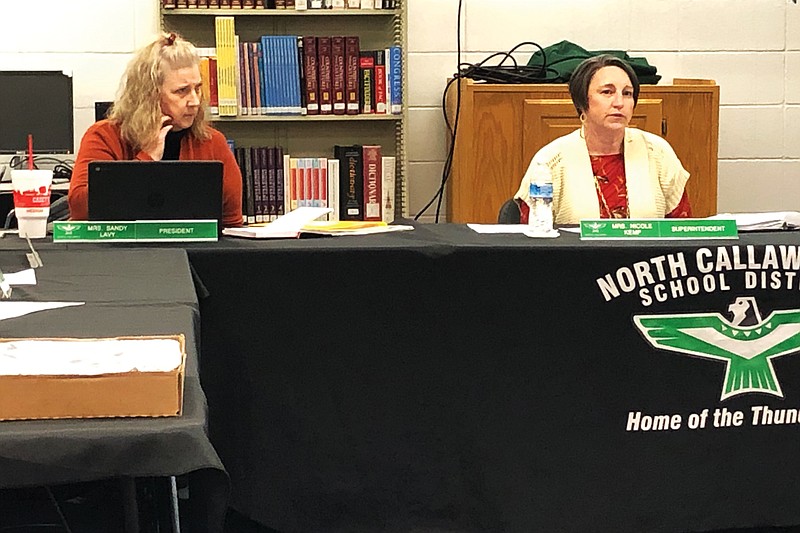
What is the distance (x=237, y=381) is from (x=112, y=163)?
1.82 ft

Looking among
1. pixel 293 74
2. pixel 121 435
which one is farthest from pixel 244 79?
pixel 121 435

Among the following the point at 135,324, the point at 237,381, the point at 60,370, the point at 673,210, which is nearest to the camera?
the point at 60,370

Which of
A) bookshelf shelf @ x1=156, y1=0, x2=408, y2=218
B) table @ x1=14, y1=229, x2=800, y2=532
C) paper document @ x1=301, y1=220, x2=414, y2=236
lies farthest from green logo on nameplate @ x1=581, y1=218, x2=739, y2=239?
bookshelf shelf @ x1=156, y1=0, x2=408, y2=218

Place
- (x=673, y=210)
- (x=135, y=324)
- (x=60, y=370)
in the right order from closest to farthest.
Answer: (x=60, y=370)
(x=135, y=324)
(x=673, y=210)

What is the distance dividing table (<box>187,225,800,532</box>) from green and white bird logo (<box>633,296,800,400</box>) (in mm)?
19

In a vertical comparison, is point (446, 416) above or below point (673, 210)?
below

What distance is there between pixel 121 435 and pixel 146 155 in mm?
2162

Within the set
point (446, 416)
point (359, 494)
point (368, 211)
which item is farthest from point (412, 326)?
point (368, 211)

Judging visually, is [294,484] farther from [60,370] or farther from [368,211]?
[368,211]

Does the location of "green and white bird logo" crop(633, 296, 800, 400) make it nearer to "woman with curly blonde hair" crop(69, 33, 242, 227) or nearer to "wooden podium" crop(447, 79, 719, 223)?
"woman with curly blonde hair" crop(69, 33, 242, 227)

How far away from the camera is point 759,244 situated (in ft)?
7.86

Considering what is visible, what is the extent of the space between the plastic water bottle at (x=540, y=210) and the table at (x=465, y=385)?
0.74 feet

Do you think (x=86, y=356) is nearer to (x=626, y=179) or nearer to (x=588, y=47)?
(x=626, y=179)

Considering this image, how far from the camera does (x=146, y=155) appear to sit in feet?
9.92
